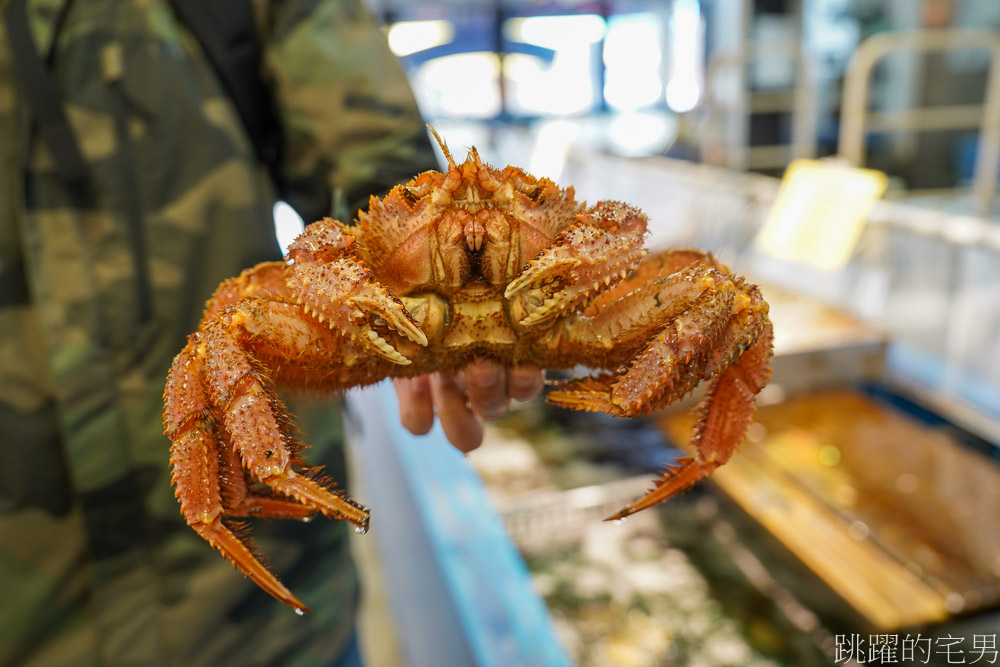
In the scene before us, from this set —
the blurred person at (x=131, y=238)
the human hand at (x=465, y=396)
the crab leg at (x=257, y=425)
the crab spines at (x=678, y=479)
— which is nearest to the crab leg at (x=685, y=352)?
the crab spines at (x=678, y=479)

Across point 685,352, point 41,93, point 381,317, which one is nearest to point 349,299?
point 381,317

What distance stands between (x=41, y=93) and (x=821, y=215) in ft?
5.62

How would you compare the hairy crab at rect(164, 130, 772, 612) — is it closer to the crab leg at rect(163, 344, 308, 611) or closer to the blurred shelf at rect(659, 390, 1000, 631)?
the crab leg at rect(163, 344, 308, 611)

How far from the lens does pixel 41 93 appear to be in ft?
3.89

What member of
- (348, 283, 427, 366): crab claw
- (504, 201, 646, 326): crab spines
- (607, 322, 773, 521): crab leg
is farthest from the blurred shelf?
(348, 283, 427, 366): crab claw

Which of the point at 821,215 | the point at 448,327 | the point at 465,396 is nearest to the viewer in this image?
the point at 448,327

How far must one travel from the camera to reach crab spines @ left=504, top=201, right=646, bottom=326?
84 centimetres

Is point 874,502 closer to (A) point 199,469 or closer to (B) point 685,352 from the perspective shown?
(B) point 685,352

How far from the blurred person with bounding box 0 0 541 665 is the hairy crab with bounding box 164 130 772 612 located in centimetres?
37

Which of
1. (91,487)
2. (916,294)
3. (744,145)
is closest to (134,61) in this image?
(91,487)

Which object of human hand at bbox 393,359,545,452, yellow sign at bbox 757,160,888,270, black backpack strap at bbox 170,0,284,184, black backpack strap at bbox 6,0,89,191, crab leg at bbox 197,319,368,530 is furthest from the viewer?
yellow sign at bbox 757,160,888,270

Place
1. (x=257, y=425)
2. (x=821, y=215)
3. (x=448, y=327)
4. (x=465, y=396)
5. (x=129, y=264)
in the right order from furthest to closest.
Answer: (x=821, y=215), (x=129, y=264), (x=465, y=396), (x=448, y=327), (x=257, y=425)

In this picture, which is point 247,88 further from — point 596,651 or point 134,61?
point 596,651

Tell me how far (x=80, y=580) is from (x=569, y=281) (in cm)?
119
